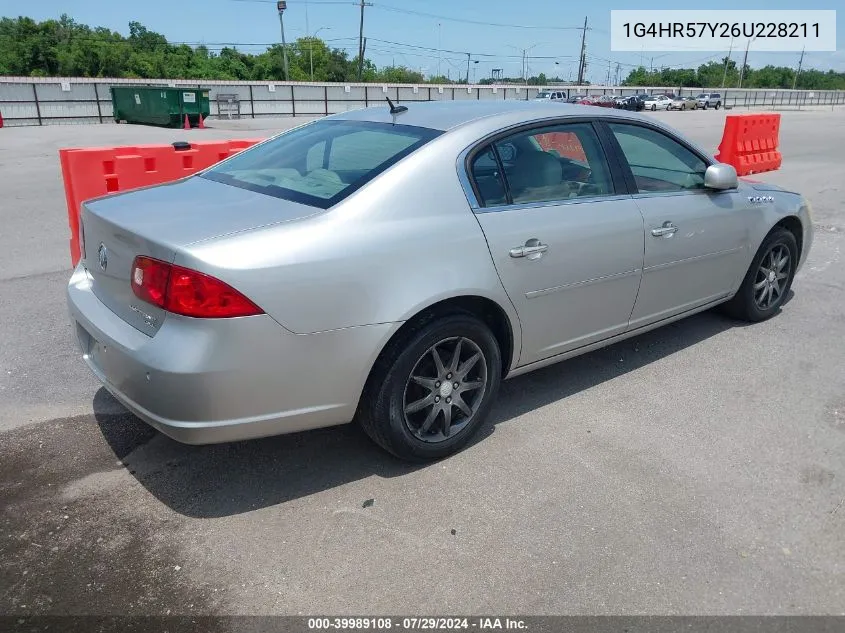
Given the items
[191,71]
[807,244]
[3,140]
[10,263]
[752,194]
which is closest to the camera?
[752,194]

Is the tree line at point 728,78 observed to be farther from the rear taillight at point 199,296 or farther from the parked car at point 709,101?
the rear taillight at point 199,296

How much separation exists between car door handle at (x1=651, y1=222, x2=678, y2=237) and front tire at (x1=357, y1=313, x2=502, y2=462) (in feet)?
4.21

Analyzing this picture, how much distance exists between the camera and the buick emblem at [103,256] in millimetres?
3043

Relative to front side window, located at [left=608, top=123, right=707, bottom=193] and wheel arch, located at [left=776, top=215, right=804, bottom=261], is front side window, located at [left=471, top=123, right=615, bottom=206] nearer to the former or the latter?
front side window, located at [left=608, top=123, right=707, bottom=193]

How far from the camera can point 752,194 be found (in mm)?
4770

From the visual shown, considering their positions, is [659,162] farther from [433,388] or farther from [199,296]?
[199,296]

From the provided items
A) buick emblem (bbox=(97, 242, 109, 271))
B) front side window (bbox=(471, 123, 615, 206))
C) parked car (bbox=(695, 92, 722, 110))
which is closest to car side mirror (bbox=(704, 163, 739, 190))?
front side window (bbox=(471, 123, 615, 206))

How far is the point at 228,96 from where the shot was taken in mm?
32469

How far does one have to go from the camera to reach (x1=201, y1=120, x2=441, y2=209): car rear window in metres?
3.13

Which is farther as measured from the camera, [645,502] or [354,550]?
[645,502]

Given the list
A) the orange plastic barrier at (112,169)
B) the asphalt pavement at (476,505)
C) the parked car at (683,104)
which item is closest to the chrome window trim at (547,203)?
the asphalt pavement at (476,505)

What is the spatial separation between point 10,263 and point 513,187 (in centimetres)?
531

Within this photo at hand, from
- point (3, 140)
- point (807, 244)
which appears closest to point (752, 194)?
point (807, 244)

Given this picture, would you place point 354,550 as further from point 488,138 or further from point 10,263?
point 10,263
